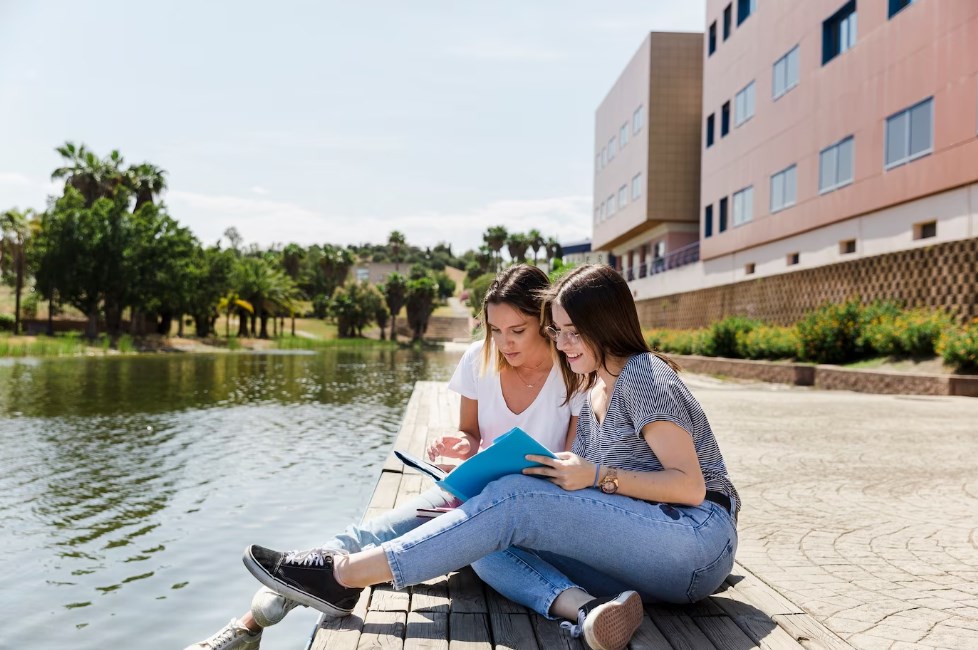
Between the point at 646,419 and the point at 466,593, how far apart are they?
3.28 feet

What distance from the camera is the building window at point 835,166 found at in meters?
19.6

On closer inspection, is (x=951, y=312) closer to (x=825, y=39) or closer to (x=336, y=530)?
(x=825, y=39)

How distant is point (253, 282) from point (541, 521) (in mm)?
62812

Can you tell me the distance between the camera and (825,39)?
21.2 metres

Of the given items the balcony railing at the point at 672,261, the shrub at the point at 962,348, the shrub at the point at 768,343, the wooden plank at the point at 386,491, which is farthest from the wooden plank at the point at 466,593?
the balcony railing at the point at 672,261

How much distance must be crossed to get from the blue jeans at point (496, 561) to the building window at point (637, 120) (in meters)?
33.1

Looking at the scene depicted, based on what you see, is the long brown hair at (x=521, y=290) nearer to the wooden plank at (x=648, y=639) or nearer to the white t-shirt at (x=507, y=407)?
the white t-shirt at (x=507, y=407)

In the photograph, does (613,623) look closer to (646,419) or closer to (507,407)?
(646,419)

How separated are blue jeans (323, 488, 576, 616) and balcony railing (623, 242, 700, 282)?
2868cm

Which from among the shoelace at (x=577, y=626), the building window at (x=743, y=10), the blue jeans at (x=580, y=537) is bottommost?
the shoelace at (x=577, y=626)

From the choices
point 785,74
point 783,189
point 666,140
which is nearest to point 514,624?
point 783,189

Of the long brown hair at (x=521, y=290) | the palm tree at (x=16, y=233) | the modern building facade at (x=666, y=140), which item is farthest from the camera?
the palm tree at (x=16, y=233)

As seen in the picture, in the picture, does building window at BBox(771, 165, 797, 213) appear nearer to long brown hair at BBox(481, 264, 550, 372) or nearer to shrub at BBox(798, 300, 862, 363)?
shrub at BBox(798, 300, 862, 363)

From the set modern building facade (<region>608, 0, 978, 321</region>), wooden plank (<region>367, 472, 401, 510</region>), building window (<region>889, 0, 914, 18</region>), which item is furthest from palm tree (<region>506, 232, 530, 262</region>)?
wooden plank (<region>367, 472, 401, 510</region>)
